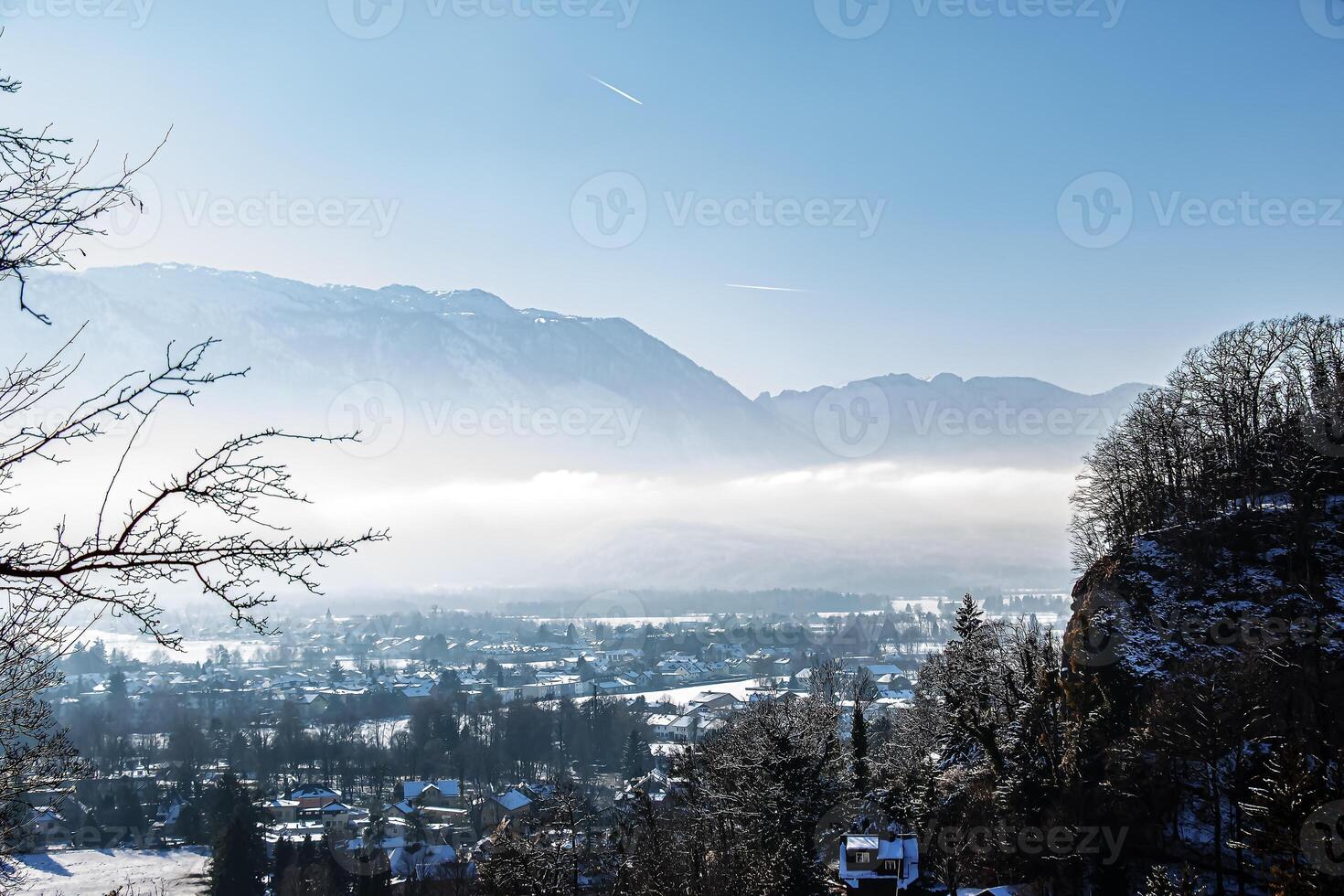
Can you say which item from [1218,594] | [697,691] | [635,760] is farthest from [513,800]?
[697,691]

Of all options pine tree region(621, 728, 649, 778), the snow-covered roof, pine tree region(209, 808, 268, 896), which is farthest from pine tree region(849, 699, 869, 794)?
pine tree region(621, 728, 649, 778)

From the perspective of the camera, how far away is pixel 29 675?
20.8 feet

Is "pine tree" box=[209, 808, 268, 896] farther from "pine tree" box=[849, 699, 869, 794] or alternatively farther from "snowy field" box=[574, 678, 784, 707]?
"snowy field" box=[574, 678, 784, 707]

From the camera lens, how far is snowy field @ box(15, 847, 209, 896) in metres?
43.3

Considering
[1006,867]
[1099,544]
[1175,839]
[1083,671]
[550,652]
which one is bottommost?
[550,652]

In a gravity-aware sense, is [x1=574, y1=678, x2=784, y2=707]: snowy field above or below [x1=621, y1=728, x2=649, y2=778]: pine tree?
below

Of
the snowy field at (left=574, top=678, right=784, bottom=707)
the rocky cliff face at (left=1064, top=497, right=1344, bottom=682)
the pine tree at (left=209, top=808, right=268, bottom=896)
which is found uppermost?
the rocky cliff face at (left=1064, top=497, right=1344, bottom=682)

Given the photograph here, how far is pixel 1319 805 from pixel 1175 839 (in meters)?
10.1

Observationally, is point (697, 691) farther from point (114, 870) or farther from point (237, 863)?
point (237, 863)

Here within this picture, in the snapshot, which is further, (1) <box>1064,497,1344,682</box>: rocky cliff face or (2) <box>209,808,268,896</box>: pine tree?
(2) <box>209,808,268,896</box>: pine tree

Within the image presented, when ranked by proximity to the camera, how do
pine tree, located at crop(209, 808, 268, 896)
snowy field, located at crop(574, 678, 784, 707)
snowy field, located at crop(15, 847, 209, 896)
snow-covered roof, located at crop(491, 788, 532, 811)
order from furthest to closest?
1. snowy field, located at crop(574, 678, 784, 707)
2. snow-covered roof, located at crop(491, 788, 532, 811)
3. snowy field, located at crop(15, 847, 209, 896)
4. pine tree, located at crop(209, 808, 268, 896)

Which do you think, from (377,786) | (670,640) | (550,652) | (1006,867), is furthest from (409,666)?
(1006,867)

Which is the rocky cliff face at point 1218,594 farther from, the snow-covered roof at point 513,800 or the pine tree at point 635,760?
the pine tree at point 635,760

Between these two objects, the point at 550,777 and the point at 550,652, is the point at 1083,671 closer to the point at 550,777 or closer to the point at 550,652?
the point at 550,777
